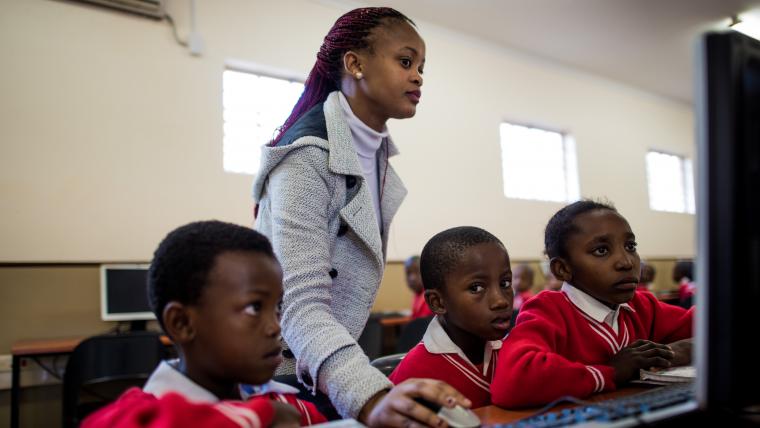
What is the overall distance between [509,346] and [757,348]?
1.79 feet

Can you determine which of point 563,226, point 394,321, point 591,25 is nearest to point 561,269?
point 563,226

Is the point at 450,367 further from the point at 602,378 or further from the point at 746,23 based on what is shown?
the point at 746,23

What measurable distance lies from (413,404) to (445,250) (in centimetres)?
63

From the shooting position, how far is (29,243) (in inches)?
154

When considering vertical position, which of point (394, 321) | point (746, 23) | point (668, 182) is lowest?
point (394, 321)

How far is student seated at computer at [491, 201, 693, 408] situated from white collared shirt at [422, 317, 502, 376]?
93 millimetres

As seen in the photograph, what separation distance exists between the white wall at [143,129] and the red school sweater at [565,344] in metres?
3.18

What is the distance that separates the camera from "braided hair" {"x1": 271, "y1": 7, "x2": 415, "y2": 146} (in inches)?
52.7

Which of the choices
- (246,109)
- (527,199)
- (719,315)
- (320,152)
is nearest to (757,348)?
(719,315)

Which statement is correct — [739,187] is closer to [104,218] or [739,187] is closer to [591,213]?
[591,213]

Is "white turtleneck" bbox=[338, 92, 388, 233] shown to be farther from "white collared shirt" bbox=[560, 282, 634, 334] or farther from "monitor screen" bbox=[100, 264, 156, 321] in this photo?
"monitor screen" bbox=[100, 264, 156, 321]

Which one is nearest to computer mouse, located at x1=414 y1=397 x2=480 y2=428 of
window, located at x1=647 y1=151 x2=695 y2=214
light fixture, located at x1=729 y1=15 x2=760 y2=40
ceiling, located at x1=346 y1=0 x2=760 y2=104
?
ceiling, located at x1=346 y1=0 x2=760 y2=104

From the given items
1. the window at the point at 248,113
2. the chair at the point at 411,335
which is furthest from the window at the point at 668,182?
the chair at the point at 411,335

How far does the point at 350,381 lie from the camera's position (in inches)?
34.8
